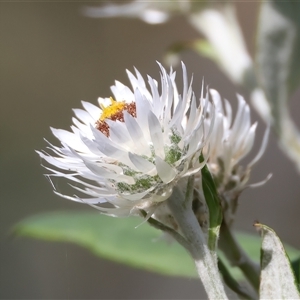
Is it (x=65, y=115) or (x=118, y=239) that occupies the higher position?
(x=65, y=115)

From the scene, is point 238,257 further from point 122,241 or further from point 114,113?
point 122,241

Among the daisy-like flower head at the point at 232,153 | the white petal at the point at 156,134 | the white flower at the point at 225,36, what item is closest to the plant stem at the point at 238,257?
the daisy-like flower head at the point at 232,153

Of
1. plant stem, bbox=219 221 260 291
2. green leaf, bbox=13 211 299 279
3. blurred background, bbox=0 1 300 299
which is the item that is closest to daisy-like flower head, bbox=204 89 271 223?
plant stem, bbox=219 221 260 291

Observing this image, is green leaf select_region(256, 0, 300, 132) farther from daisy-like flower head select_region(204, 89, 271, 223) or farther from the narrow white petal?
the narrow white petal

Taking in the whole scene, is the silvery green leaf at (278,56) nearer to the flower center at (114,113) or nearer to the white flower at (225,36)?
the white flower at (225,36)

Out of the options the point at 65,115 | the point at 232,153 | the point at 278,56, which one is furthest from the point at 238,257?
the point at 65,115

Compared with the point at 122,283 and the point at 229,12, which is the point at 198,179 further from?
the point at 122,283
